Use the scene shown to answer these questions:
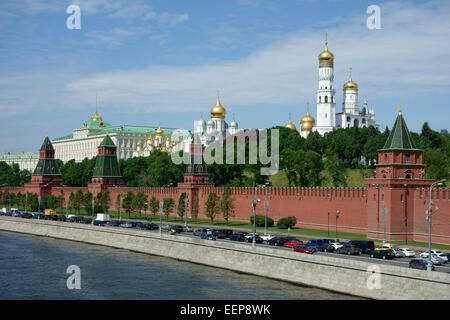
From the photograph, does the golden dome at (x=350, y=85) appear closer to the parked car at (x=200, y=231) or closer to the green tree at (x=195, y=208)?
the green tree at (x=195, y=208)

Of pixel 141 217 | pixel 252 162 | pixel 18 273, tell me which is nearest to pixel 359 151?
pixel 252 162

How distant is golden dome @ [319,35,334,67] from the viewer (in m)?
140

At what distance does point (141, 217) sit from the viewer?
87750mm

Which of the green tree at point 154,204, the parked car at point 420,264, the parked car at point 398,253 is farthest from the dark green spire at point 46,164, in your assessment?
the parked car at point 420,264

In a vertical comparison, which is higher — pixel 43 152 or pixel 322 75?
pixel 322 75

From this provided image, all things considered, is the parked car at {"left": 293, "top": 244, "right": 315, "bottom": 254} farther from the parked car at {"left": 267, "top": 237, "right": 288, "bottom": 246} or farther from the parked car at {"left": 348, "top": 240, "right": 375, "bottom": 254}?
the parked car at {"left": 267, "top": 237, "right": 288, "bottom": 246}

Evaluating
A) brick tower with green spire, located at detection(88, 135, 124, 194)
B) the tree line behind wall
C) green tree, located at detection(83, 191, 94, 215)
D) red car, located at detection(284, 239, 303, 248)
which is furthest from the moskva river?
brick tower with green spire, located at detection(88, 135, 124, 194)

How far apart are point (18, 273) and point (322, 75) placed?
358 feet

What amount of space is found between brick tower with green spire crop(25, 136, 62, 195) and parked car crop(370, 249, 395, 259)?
7741cm

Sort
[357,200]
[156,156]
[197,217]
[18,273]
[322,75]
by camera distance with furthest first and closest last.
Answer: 1. [322,75]
2. [156,156]
3. [197,217]
4. [357,200]
5. [18,273]

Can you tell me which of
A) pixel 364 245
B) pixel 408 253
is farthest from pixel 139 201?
pixel 408 253

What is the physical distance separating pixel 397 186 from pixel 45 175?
7251cm

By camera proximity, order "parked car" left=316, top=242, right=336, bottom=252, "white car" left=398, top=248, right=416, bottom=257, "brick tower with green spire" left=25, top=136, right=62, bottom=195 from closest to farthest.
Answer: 1. "white car" left=398, top=248, right=416, bottom=257
2. "parked car" left=316, top=242, right=336, bottom=252
3. "brick tower with green spire" left=25, top=136, right=62, bottom=195
